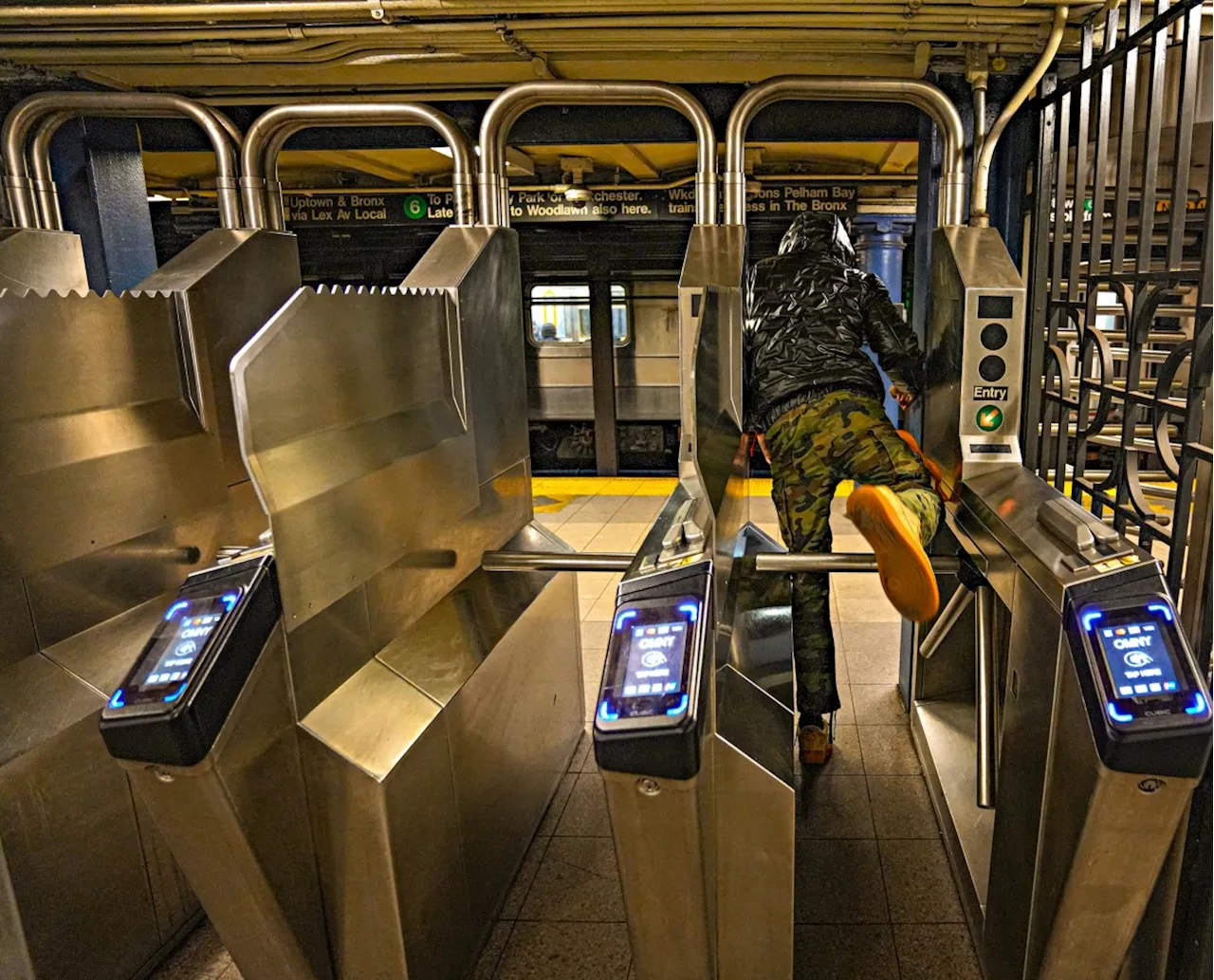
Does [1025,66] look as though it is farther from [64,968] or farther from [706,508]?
[64,968]

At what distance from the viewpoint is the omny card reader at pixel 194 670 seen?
133cm

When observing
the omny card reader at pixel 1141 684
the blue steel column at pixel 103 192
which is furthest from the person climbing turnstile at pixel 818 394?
the blue steel column at pixel 103 192

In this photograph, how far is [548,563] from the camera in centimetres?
220

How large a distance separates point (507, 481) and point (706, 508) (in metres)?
0.96

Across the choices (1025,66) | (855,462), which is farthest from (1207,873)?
(1025,66)

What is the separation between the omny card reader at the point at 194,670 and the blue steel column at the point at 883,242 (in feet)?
18.2

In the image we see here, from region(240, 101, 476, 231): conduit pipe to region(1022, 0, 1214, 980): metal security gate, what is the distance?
1547 millimetres

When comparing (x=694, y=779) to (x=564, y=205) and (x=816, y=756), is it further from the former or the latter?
(x=564, y=205)

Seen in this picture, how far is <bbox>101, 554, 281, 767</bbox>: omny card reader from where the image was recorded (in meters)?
1.33

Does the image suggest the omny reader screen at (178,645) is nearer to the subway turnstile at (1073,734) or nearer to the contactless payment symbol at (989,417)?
the subway turnstile at (1073,734)

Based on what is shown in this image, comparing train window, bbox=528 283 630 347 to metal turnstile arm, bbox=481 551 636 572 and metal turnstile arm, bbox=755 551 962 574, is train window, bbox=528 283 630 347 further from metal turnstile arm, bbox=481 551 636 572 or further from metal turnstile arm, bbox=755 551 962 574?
metal turnstile arm, bbox=755 551 962 574

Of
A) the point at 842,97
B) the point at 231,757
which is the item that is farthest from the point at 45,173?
the point at 842,97

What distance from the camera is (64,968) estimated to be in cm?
→ 175

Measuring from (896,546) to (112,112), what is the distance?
93.2 inches
